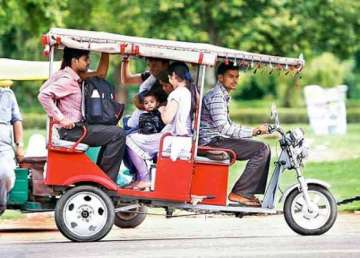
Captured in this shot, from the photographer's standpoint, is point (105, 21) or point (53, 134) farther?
point (105, 21)

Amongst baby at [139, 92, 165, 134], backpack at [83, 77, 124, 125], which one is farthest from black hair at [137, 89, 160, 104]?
backpack at [83, 77, 124, 125]

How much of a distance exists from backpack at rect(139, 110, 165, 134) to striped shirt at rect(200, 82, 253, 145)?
1.40ft

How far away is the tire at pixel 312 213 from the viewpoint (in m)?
14.8

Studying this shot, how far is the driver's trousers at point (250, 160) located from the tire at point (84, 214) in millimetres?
1299

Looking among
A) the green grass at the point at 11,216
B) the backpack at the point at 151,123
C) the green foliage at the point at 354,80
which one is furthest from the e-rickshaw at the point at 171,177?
the green foliage at the point at 354,80

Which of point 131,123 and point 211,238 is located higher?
point 131,123

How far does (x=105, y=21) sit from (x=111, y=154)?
36.8 meters

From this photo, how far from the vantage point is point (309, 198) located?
584 inches

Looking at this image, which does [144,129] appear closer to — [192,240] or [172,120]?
[172,120]

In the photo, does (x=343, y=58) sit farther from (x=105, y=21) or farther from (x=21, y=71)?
(x=21, y=71)

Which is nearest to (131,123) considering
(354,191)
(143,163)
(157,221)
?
(143,163)

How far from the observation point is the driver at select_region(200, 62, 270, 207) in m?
14.8

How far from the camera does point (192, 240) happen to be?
14500 millimetres

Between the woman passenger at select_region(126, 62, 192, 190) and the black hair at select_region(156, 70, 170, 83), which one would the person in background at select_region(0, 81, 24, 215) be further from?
the black hair at select_region(156, 70, 170, 83)
